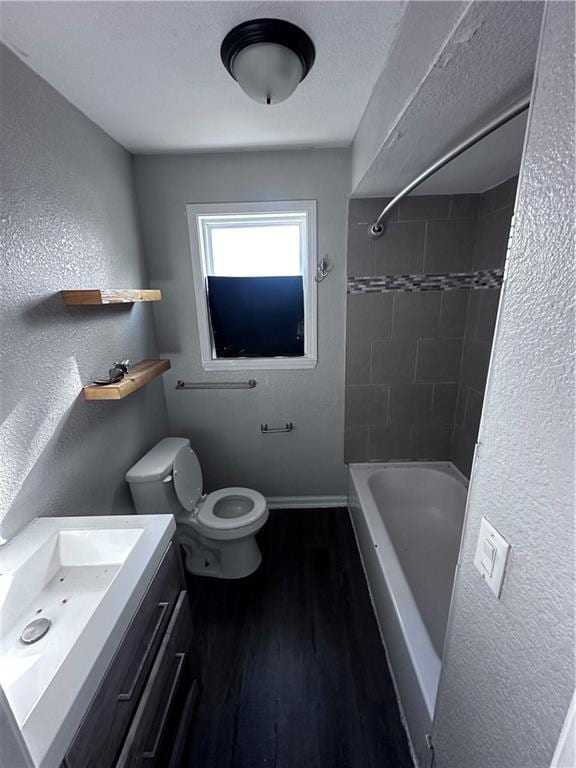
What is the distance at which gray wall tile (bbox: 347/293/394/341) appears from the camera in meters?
2.02

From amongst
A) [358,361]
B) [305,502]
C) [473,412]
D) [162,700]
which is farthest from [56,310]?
[473,412]

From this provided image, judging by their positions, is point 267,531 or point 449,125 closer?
point 449,125

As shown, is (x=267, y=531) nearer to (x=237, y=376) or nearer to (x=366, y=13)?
(x=237, y=376)

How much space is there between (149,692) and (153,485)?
874mm

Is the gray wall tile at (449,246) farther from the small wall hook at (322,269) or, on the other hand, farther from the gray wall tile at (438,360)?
the small wall hook at (322,269)

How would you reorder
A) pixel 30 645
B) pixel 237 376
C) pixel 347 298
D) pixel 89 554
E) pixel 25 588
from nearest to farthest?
1. pixel 30 645
2. pixel 25 588
3. pixel 89 554
4. pixel 347 298
5. pixel 237 376

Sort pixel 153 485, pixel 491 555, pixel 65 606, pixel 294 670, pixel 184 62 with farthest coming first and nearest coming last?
pixel 153 485, pixel 294 670, pixel 184 62, pixel 65 606, pixel 491 555

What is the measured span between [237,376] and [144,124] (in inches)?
54.9

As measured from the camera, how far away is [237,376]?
219 centimetres

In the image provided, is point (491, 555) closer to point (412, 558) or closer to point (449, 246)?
point (412, 558)

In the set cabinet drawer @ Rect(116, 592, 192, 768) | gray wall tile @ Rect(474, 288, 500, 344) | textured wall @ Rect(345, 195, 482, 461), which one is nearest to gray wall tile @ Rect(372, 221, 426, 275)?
textured wall @ Rect(345, 195, 482, 461)

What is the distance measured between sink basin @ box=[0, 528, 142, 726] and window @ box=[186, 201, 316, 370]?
1.28 m

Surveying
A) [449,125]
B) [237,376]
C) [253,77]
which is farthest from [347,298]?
[253,77]

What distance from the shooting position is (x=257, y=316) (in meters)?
2.12
